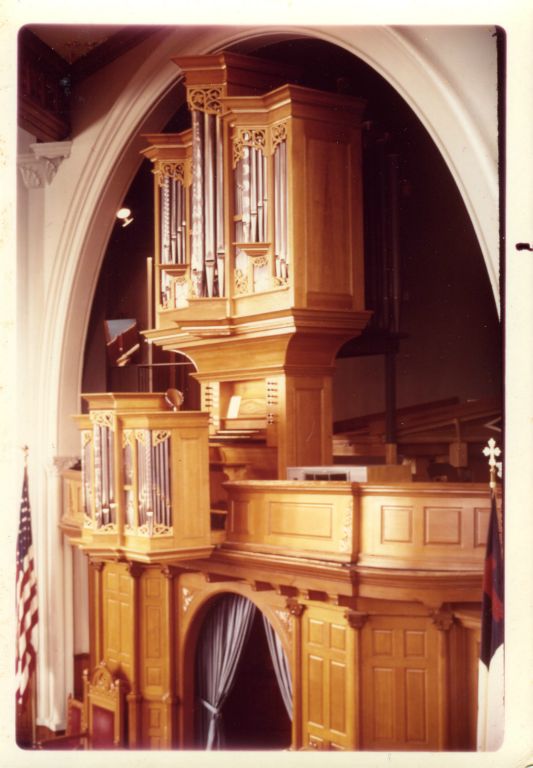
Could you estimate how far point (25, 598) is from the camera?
965 cm

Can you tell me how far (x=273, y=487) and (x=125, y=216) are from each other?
13.9ft

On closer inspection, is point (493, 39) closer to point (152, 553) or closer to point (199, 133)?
point (199, 133)

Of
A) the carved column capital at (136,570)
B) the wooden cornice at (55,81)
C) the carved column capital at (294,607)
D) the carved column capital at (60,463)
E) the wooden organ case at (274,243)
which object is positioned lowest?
the carved column capital at (294,607)

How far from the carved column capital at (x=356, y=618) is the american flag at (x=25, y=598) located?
303 centimetres

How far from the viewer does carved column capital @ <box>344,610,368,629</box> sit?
7.66m

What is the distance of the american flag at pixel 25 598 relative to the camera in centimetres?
939

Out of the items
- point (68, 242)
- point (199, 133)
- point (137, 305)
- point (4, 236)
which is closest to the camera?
point (4, 236)

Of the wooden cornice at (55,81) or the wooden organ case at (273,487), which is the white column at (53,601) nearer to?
the wooden organ case at (273,487)

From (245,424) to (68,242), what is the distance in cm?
296

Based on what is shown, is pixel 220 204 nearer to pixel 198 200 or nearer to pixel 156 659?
pixel 198 200

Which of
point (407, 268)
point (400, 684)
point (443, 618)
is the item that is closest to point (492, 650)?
point (443, 618)

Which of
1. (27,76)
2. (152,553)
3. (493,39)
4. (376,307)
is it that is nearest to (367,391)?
(376,307)

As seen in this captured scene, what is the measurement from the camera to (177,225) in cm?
960

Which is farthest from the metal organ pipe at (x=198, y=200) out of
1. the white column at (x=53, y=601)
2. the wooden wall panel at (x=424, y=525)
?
the white column at (x=53, y=601)
